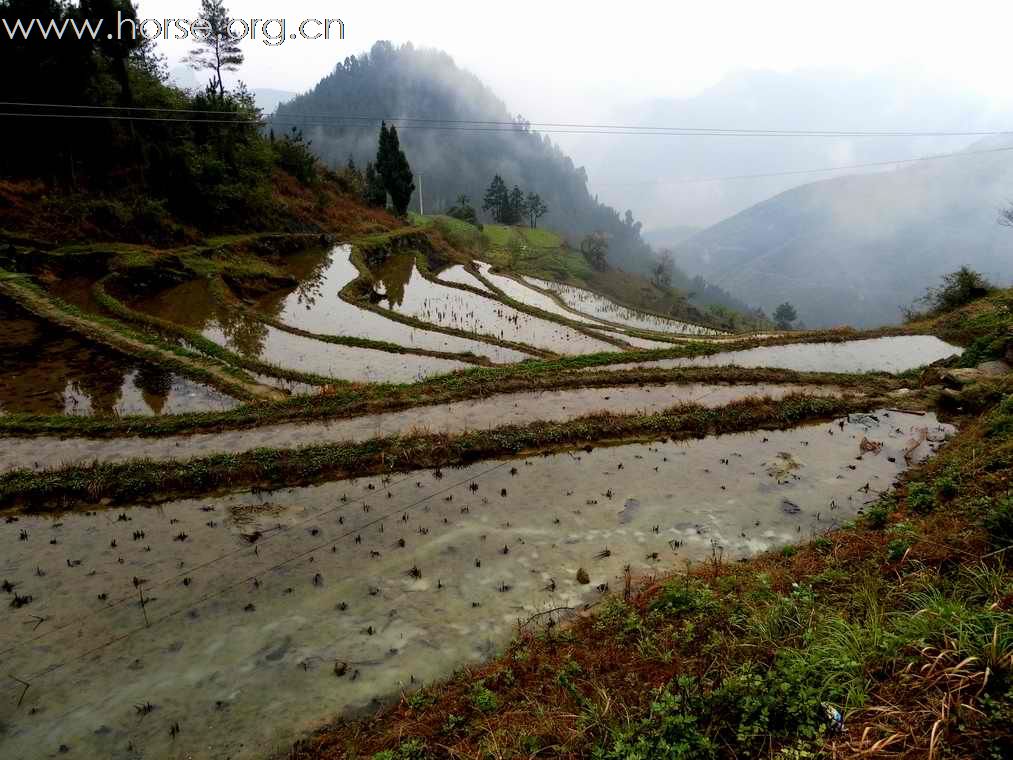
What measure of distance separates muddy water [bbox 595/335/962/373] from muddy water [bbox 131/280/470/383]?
679 centimetres

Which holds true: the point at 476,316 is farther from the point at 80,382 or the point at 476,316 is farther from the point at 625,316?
the point at 80,382

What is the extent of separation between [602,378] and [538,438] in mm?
4602

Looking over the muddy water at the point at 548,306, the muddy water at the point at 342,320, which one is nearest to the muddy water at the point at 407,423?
the muddy water at the point at 342,320

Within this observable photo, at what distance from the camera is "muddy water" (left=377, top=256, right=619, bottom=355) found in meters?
21.4

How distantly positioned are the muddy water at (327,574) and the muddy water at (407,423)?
191 cm

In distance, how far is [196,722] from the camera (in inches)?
198

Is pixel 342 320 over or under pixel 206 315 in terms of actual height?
under

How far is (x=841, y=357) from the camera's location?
18766mm

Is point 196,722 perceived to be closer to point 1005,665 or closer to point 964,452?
point 1005,665

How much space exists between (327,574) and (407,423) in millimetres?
5230

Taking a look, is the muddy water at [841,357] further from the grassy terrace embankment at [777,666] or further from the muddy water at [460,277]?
the muddy water at [460,277]

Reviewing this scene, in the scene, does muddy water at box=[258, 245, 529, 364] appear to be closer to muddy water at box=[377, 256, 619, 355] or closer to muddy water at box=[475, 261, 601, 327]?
muddy water at box=[377, 256, 619, 355]

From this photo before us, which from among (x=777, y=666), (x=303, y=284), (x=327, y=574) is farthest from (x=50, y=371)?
(x=777, y=666)

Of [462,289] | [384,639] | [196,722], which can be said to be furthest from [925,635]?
[462,289]
